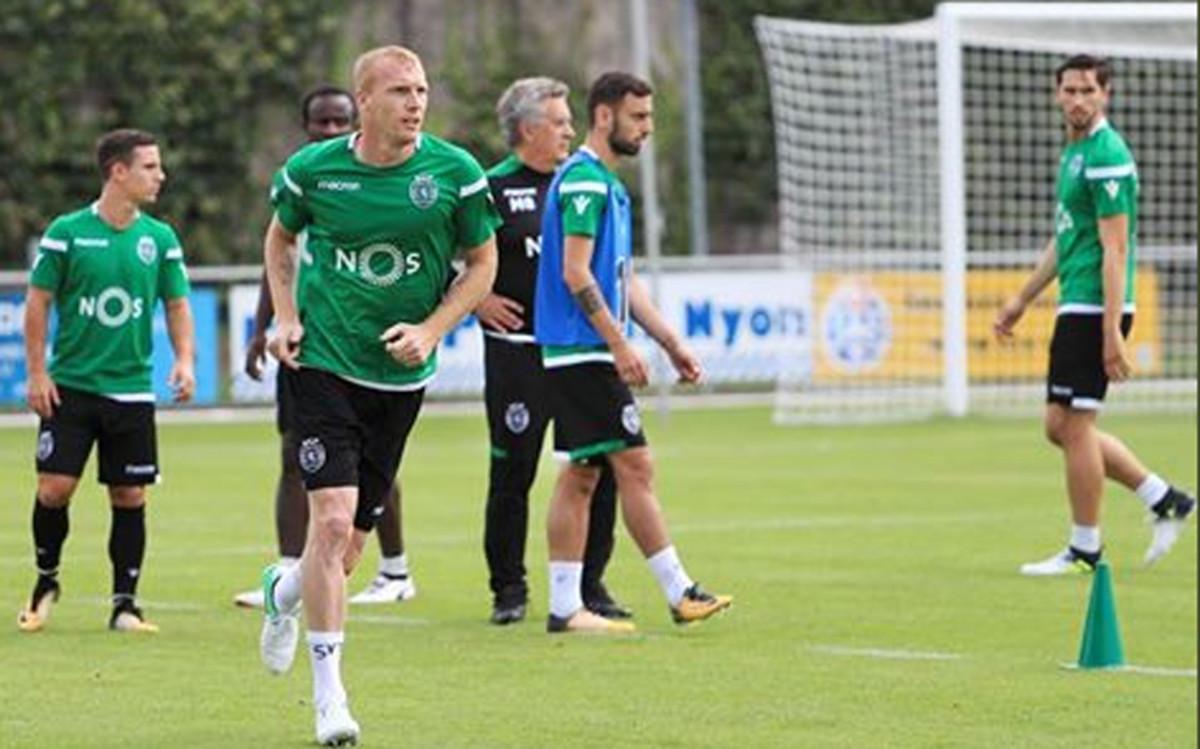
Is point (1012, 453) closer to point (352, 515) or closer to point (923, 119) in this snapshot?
point (923, 119)

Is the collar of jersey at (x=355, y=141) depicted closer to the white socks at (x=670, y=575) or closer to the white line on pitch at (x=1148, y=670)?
the white socks at (x=670, y=575)

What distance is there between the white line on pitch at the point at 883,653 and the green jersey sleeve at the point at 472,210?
251 cm

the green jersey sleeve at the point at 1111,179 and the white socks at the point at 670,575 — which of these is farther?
the green jersey sleeve at the point at 1111,179

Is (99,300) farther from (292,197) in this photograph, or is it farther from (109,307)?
(292,197)

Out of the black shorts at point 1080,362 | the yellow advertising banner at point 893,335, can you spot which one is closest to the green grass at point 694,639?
the black shorts at point 1080,362

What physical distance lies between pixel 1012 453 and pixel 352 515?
14.3 m

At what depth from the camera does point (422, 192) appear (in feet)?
30.8

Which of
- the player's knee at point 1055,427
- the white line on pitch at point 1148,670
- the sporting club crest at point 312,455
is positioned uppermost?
the sporting club crest at point 312,455

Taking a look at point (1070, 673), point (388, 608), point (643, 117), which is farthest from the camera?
point (388, 608)

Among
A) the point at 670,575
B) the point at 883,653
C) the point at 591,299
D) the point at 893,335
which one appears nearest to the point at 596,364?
the point at 591,299

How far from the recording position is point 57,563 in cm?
1204

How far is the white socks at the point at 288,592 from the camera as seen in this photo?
371 inches

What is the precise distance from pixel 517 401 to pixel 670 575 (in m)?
1.09

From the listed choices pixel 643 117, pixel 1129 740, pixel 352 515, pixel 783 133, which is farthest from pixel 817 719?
pixel 783 133
